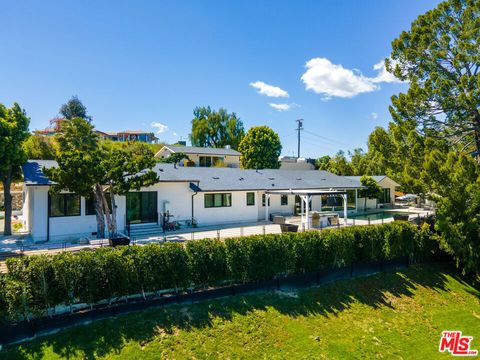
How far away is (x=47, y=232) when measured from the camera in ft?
56.9

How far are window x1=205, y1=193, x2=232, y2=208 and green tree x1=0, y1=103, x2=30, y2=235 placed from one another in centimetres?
1169

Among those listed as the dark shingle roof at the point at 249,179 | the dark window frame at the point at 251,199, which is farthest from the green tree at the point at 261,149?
the dark window frame at the point at 251,199

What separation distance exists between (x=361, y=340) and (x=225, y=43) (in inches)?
777

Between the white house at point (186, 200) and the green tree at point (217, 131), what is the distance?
36.8 metres

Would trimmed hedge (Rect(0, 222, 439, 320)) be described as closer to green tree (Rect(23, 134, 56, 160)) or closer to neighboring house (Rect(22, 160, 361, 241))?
neighboring house (Rect(22, 160, 361, 241))

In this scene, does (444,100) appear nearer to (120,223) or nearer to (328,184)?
(328,184)

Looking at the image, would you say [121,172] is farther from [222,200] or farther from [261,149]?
[261,149]

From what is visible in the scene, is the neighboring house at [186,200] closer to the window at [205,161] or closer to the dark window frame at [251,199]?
the dark window frame at [251,199]

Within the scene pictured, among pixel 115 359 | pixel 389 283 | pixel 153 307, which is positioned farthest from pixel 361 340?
pixel 115 359

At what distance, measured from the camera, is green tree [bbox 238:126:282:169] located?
5581cm

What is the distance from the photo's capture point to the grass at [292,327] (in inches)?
352

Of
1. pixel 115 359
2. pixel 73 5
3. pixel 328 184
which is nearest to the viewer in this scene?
pixel 115 359

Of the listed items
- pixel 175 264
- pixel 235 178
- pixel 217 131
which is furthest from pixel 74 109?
pixel 175 264

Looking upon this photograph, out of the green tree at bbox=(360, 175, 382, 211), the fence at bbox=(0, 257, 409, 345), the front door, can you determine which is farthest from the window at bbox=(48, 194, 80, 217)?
the green tree at bbox=(360, 175, 382, 211)
